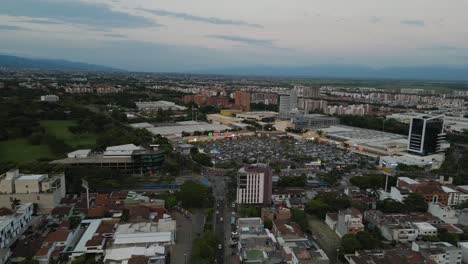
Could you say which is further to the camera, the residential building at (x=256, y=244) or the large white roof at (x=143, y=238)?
the large white roof at (x=143, y=238)

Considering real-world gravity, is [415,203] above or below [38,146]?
above

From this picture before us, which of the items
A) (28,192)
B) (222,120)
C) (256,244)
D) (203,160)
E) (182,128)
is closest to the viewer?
(256,244)

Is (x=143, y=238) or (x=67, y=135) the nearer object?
(x=143, y=238)

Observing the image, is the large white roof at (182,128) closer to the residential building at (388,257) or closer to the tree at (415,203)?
the tree at (415,203)

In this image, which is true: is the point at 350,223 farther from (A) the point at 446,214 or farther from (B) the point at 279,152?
(B) the point at 279,152

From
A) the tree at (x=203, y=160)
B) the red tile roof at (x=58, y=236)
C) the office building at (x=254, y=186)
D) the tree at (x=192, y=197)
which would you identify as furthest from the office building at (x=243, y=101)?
the red tile roof at (x=58, y=236)

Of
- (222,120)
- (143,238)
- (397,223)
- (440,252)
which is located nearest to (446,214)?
(397,223)

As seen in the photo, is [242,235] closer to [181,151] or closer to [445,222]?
[445,222]

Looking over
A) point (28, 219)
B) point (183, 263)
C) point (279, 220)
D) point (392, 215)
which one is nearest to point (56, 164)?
point (28, 219)
